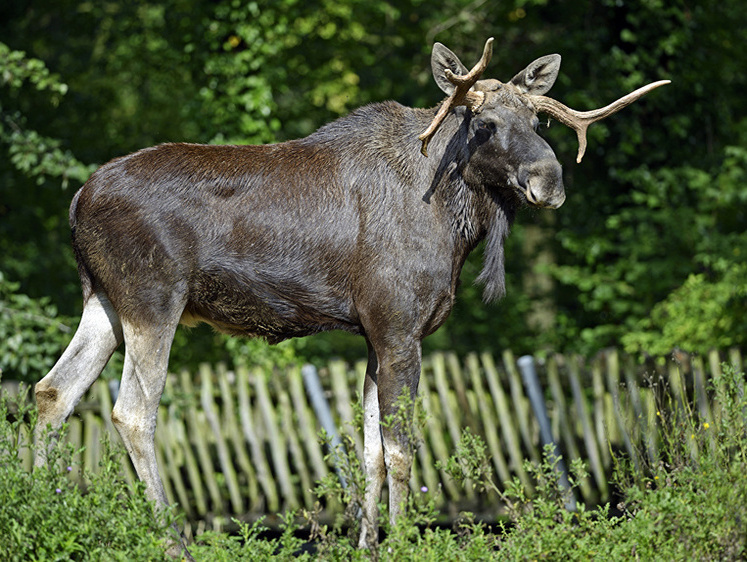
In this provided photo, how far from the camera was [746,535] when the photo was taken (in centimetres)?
404

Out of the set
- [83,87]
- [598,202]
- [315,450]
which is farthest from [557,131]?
[83,87]

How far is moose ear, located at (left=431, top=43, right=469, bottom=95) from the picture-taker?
4828mm

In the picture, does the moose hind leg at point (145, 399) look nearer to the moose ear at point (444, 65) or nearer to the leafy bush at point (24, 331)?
the moose ear at point (444, 65)

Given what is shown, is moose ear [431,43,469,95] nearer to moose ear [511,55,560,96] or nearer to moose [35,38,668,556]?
moose [35,38,668,556]

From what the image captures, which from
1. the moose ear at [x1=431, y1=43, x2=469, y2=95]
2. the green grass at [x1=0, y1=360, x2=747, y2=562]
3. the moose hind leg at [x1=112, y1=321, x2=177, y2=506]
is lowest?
the green grass at [x1=0, y1=360, x2=747, y2=562]

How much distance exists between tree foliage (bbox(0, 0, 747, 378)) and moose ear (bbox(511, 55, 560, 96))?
4460 millimetres

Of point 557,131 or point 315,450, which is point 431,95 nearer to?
point 557,131

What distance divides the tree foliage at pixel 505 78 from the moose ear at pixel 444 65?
426cm

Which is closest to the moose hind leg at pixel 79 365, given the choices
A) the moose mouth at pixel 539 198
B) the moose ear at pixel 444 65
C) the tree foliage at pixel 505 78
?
the moose ear at pixel 444 65

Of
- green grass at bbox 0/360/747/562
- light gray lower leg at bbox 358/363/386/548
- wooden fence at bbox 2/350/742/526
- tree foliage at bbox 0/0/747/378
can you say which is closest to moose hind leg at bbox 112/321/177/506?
green grass at bbox 0/360/747/562

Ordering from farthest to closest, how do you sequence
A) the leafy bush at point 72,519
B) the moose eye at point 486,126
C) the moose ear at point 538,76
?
1. the moose ear at point 538,76
2. the moose eye at point 486,126
3. the leafy bush at point 72,519

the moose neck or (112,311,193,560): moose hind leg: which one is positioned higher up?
the moose neck

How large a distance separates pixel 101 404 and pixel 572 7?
7.82 metres

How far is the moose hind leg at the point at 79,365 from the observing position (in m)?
4.84
